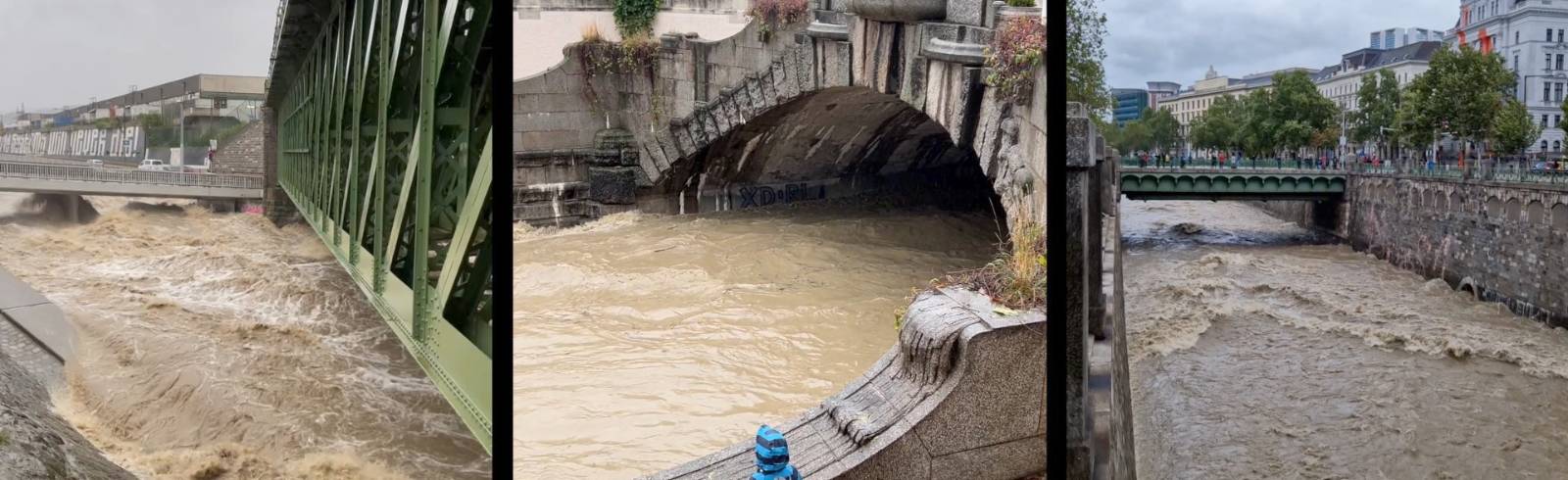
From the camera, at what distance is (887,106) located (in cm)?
709

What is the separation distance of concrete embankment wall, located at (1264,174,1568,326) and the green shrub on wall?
11.6m

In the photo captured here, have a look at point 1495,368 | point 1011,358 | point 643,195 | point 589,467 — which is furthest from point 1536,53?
point 589,467

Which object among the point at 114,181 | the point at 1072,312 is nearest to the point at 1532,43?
the point at 1072,312

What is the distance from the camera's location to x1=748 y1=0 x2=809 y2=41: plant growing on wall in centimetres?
718

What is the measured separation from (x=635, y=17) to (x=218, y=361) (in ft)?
20.1

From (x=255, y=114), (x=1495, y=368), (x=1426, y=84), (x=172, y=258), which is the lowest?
(x=1495, y=368)

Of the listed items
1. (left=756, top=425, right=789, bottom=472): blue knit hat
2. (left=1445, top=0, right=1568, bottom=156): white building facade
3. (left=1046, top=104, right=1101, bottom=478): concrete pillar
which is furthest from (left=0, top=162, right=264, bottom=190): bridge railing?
(left=1445, top=0, right=1568, bottom=156): white building facade

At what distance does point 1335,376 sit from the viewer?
12.6 m

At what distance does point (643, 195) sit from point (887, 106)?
1758 millimetres

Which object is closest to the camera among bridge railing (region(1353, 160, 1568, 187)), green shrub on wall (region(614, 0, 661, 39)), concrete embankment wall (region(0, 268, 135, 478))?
concrete embankment wall (region(0, 268, 135, 478))

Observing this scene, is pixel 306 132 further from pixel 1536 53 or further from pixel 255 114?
pixel 1536 53

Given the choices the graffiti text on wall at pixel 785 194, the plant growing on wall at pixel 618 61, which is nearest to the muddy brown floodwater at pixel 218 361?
the graffiti text on wall at pixel 785 194

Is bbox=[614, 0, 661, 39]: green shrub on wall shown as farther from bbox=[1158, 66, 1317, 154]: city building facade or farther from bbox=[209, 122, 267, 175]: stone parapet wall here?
bbox=[209, 122, 267, 175]: stone parapet wall

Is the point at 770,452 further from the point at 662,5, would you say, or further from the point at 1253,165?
the point at 1253,165
